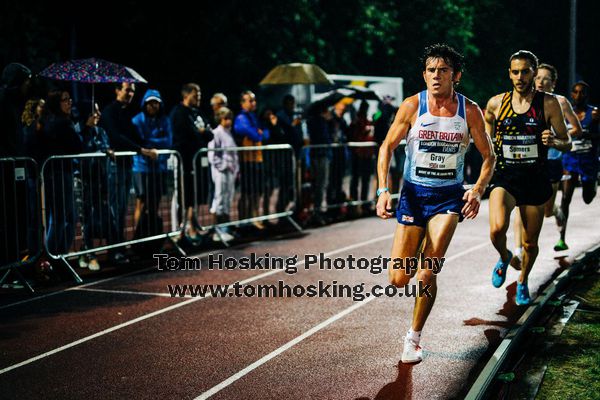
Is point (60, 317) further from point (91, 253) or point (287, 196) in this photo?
point (287, 196)

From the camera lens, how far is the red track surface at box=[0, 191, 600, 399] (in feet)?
16.7

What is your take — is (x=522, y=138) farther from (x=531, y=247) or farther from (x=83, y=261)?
(x=83, y=261)

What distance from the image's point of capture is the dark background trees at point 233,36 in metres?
21.2

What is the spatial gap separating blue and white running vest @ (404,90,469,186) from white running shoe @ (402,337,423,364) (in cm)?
115

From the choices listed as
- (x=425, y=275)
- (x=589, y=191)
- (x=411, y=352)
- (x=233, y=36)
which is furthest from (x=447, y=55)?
(x=233, y=36)

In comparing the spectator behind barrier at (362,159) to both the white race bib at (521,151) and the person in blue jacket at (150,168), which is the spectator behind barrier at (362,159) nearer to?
the person in blue jacket at (150,168)

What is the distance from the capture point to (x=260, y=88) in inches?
863

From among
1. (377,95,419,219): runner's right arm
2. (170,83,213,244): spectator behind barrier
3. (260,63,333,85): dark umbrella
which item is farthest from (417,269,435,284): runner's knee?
(260,63,333,85): dark umbrella

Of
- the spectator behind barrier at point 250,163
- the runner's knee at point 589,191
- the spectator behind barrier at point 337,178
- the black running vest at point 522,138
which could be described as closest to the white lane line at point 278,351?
the black running vest at point 522,138

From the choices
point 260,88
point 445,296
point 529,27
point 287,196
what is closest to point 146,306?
point 445,296

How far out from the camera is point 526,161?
720 cm

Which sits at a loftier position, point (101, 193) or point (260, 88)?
point (260, 88)

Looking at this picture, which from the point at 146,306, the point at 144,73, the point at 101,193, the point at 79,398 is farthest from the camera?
the point at 144,73

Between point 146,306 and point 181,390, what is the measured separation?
102 inches
